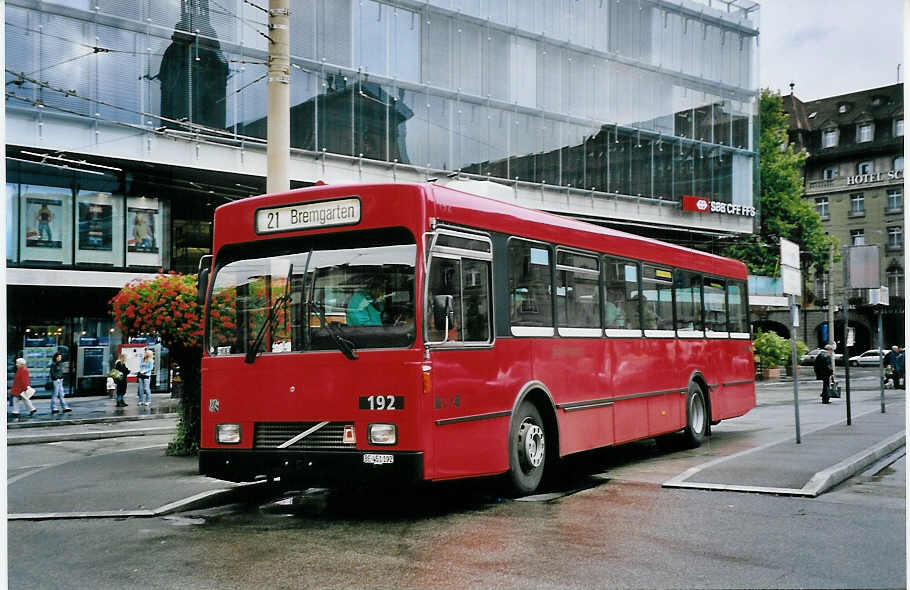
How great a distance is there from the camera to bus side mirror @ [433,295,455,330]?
319 inches

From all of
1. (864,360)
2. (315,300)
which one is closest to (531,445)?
(315,300)

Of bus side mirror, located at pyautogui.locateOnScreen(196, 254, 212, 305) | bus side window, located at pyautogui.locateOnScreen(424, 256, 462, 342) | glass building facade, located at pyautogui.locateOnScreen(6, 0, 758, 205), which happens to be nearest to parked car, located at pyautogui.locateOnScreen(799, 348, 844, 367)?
glass building facade, located at pyautogui.locateOnScreen(6, 0, 758, 205)

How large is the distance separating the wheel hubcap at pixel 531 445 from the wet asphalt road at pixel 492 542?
383mm

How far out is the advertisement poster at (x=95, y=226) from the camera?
1144 inches

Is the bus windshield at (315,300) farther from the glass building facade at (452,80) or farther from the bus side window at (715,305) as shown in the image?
the glass building facade at (452,80)

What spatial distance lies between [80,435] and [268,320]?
41.8 ft

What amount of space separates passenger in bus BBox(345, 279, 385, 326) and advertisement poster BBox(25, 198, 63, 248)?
22757 mm

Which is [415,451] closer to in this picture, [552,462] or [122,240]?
[552,462]

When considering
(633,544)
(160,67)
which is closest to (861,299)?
(633,544)

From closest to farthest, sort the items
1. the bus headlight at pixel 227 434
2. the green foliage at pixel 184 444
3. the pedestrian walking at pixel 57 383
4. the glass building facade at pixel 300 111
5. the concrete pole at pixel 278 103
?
1. the bus headlight at pixel 227 434
2. the concrete pole at pixel 278 103
3. the green foliage at pixel 184 444
4. the pedestrian walking at pixel 57 383
5. the glass building facade at pixel 300 111

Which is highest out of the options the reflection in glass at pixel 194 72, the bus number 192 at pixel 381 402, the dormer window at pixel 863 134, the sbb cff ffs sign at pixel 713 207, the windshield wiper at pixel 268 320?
the reflection in glass at pixel 194 72

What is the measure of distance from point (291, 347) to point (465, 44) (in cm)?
2717

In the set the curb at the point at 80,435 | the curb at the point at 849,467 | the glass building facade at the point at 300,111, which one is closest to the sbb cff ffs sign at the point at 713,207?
the glass building facade at the point at 300,111

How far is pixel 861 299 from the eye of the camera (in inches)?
692
